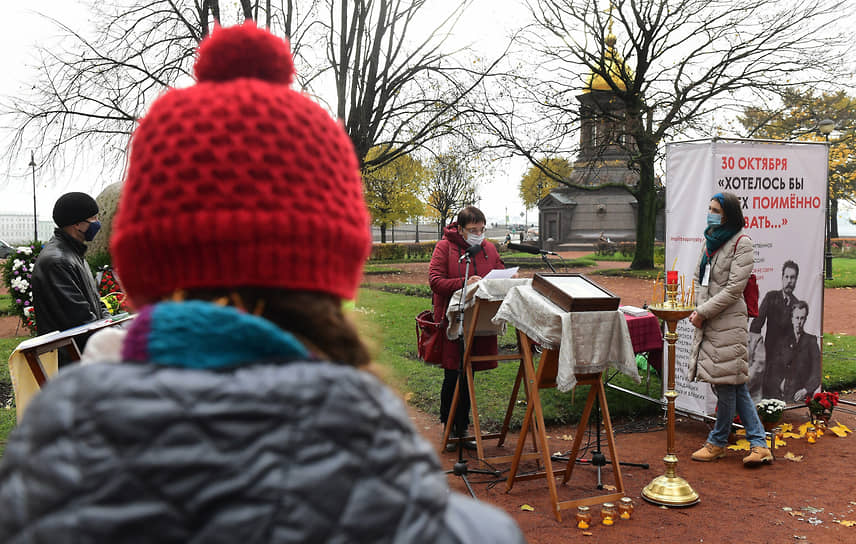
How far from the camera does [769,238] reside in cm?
715

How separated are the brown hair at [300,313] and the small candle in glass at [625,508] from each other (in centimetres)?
463

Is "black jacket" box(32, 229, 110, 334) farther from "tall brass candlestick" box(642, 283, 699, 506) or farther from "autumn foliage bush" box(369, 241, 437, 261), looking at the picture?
"autumn foliage bush" box(369, 241, 437, 261)

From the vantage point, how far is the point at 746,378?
5969 mm

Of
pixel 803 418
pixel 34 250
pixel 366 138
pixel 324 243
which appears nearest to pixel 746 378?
pixel 803 418

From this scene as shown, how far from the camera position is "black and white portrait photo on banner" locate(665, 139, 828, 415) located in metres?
6.93

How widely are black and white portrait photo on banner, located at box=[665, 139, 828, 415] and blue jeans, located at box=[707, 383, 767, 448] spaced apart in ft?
2.41

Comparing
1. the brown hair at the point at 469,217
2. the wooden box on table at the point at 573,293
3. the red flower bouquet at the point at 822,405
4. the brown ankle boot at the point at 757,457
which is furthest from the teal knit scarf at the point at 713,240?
the red flower bouquet at the point at 822,405

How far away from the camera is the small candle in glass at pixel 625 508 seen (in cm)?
496

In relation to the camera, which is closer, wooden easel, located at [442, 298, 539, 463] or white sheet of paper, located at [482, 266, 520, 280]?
white sheet of paper, located at [482, 266, 520, 280]

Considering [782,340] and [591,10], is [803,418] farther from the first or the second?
[591,10]

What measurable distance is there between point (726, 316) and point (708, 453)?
1.34m

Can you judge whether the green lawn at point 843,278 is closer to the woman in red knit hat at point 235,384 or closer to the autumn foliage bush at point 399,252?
the autumn foliage bush at point 399,252

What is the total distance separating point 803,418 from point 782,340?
Answer: 106cm

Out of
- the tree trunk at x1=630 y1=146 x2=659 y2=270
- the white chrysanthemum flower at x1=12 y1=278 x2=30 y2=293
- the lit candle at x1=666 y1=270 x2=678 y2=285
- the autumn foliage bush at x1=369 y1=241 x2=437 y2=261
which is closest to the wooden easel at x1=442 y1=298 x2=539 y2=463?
the lit candle at x1=666 y1=270 x2=678 y2=285
